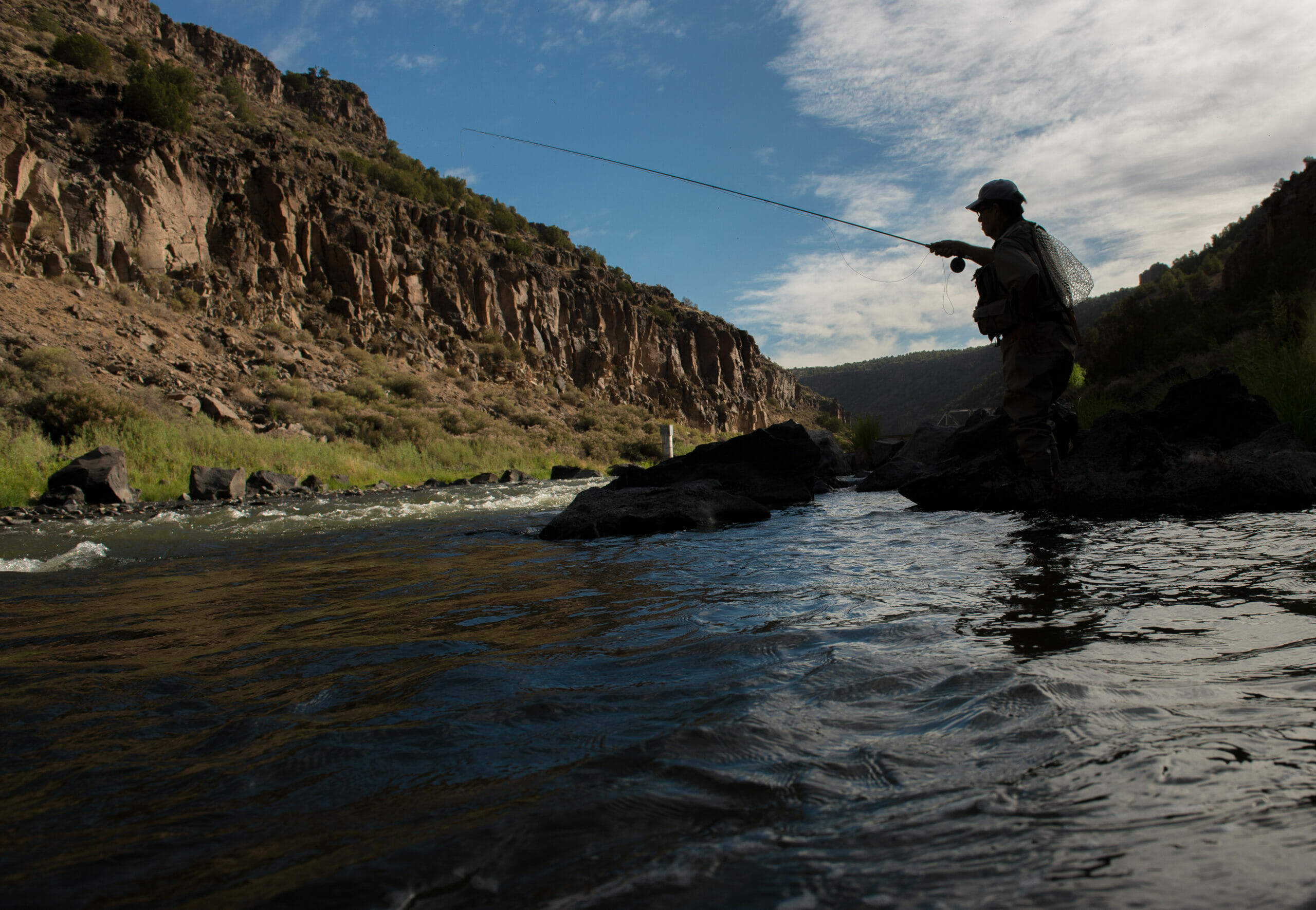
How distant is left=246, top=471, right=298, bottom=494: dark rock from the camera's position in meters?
14.5

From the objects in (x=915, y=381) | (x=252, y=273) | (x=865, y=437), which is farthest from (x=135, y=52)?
(x=915, y=381)

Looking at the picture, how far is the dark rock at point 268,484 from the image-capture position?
47.4 feet

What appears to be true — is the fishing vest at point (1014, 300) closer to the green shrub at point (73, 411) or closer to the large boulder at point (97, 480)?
the large boulder at point (97, 480)

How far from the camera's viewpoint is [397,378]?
28.5 metres

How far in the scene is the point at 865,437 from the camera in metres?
20.9

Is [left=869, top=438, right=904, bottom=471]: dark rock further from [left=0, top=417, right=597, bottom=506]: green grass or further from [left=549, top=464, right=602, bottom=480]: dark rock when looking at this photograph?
[left=0, top=417, right=597, bottom=506]: green grass

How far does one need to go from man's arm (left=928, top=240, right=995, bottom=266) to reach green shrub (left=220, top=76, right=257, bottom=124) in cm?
3505

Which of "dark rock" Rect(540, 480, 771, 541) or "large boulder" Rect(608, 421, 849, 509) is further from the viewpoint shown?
"large boulder" Rect(608, 421, 849, 509)

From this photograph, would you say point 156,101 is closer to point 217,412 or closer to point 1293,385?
point 217,412

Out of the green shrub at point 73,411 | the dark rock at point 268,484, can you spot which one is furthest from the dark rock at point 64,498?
the green shrub at point 73,411

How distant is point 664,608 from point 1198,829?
2.40 metres

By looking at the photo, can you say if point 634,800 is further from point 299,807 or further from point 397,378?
point 397,378

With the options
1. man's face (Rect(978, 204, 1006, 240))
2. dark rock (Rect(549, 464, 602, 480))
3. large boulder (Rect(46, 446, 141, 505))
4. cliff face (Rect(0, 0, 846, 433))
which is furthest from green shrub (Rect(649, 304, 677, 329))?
man's face (Rect(978, 204, 1006, 240))

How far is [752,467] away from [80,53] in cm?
3197
